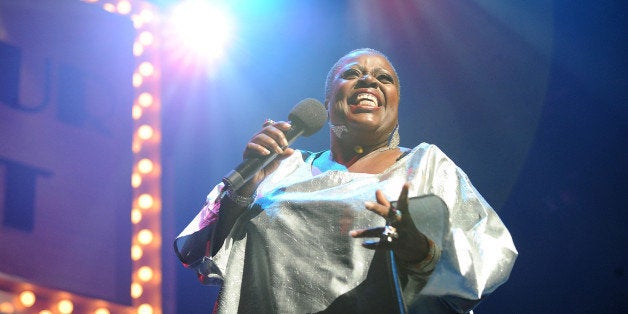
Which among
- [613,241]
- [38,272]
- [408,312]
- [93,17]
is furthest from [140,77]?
[613,241]

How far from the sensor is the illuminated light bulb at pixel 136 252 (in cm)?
251

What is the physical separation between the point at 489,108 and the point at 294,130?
177cm

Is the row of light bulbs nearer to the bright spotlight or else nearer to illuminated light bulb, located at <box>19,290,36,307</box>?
illuminated light bulb, located at <box>19,290,36,307</box>

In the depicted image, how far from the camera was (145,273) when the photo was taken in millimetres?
2516

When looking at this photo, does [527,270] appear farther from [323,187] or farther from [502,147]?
[323,187]

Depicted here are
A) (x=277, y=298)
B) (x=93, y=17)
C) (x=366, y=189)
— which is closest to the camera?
(x=277, y=298)

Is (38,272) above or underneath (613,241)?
underneath

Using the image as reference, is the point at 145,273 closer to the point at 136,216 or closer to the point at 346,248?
the point at 136,216

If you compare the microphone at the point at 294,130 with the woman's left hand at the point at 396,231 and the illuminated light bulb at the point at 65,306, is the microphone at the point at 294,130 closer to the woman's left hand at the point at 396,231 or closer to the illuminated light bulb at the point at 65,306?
the woman's left hand at the point at 396,231

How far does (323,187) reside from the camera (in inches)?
61.6

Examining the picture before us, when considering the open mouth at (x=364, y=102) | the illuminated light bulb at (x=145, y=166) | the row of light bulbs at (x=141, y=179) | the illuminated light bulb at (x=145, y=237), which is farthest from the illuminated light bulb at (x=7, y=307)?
the open mouth at (x=364, y=102)

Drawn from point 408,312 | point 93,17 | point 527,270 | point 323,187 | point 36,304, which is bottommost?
point 36,304

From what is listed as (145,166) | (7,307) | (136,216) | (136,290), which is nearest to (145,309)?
(136,290)

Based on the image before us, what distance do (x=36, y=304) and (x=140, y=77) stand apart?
137 centimetres
